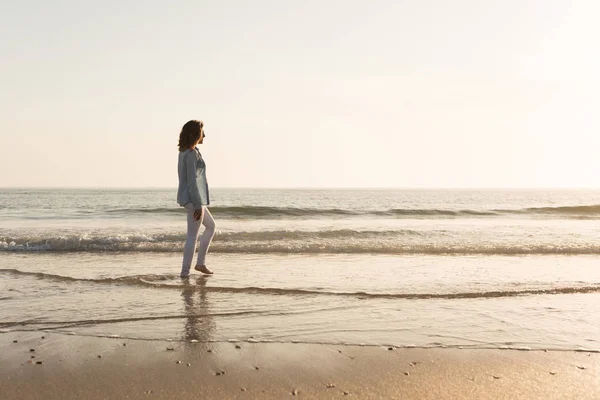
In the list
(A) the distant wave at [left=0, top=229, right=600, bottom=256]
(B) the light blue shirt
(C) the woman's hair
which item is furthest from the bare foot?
(A) the distant wave at [left=0, top=229, right=600, bottom=256]

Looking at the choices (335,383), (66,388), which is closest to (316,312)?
(335,383)

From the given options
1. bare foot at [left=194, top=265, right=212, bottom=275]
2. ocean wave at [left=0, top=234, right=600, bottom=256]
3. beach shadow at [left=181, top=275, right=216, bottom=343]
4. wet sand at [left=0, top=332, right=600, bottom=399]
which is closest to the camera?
wet sand at [left=0, top=332, right=600, bottom=399]

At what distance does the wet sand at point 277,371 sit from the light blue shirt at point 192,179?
11.5ft

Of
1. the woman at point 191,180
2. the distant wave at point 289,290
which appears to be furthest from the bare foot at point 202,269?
the distant wave at point 289,290

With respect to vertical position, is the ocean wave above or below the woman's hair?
below

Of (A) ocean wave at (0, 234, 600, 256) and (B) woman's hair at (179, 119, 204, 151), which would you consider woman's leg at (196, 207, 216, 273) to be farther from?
(A) ocean wave at (0, 234, 600, 256)

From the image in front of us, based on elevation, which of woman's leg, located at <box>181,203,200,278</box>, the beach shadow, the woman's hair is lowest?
the beach shadow

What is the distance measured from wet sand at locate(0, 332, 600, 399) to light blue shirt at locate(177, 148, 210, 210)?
11.5 ft

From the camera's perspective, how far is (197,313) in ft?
17.5

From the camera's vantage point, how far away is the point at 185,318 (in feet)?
16.7

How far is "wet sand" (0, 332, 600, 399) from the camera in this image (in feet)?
10.4

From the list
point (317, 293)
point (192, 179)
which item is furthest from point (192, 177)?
point (317, 293)

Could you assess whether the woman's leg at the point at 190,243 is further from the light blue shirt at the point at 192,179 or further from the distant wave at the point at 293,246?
the distant wave at the point at 293,246

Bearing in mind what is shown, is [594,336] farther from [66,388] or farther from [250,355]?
[66,388]
